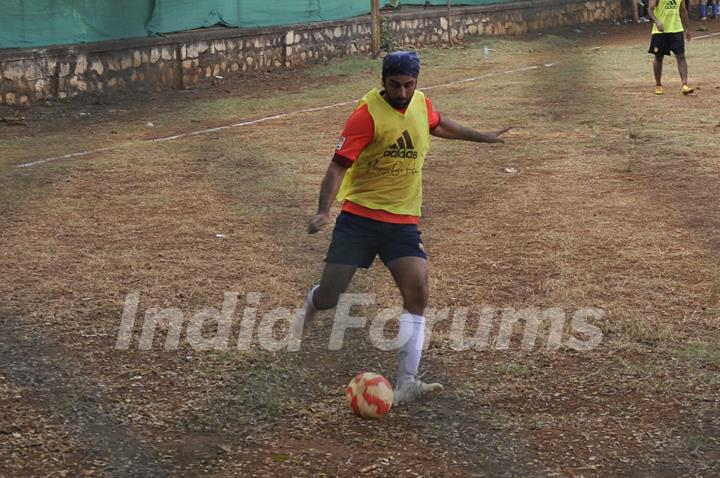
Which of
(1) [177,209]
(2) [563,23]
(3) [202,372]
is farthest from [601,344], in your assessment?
(2) [563,23]

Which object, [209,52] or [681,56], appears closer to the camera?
[681,56]

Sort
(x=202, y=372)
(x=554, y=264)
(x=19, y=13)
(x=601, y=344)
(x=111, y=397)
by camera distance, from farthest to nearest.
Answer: (x=19, y=13) < (x=554, y=264) < (x=601, y=344) < (x=202, y=372) < (x=111, y=397)

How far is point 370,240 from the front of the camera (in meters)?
5.61

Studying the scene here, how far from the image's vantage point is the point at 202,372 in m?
6.07

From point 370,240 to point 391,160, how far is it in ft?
1.34

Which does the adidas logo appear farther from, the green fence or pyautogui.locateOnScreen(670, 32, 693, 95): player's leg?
pyautogui.locateOnScreen(670, 32, 693, 95): player's leg

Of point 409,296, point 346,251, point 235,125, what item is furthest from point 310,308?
point 235,125

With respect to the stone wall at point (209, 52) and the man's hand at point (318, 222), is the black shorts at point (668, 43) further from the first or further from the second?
the man's hand at point (318, 222)

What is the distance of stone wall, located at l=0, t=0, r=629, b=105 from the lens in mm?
16469

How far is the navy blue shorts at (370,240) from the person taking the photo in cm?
558

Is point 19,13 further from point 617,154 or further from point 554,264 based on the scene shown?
point 554,264

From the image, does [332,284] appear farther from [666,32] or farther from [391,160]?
[666,32]

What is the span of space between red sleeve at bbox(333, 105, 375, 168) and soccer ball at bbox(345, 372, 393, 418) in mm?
1041

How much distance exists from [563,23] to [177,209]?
2200 centimetres
